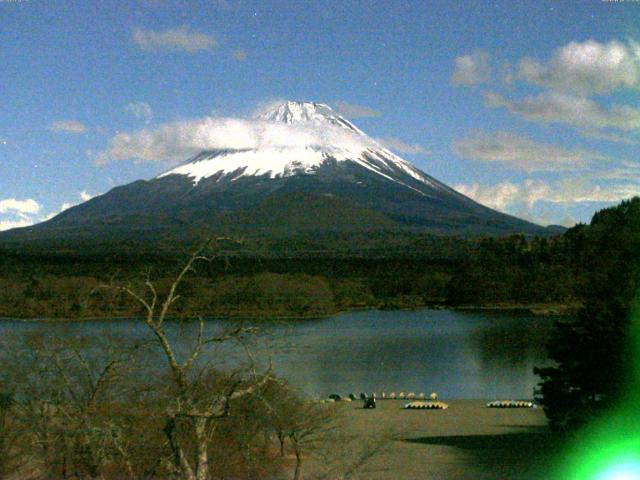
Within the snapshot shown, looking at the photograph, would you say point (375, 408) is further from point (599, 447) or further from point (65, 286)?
point (65, 286)

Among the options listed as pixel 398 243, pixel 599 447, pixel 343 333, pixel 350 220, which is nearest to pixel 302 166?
pixel 350 220

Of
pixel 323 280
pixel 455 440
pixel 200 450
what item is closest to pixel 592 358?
pixel 455 440

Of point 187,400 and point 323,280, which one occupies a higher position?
point 323,280

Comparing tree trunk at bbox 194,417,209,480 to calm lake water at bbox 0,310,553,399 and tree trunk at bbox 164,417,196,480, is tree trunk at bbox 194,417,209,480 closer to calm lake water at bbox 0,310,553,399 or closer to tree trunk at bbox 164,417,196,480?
tree trunk at bbox 164,417,196,480

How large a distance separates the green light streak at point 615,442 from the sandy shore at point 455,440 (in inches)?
24.0

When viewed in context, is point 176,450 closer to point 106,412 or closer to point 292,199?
point 106,412

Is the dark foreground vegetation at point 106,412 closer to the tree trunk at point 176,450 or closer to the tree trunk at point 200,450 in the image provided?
the tree trunk at point 200,450

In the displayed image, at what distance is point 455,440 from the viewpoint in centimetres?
1836

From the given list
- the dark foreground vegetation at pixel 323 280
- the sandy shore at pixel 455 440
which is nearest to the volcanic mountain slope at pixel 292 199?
the dark foreground vegetation at pixel 323 280

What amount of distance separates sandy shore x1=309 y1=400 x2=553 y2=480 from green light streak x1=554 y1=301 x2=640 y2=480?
2.00 ft

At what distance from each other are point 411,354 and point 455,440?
20.7 m

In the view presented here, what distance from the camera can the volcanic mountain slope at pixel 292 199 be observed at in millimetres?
124188

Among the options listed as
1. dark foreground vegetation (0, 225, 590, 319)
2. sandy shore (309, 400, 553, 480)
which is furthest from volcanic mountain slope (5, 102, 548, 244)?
sandy shore (309, 400, 553, 480)

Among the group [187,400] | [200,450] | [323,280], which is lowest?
[200,450]
